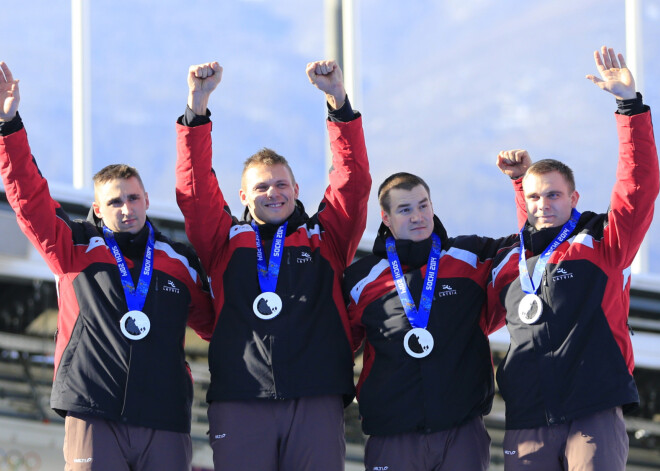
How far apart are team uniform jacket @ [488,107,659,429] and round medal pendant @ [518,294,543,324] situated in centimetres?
2

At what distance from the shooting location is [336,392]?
11.9ft

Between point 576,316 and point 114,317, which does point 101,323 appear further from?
point 576,316

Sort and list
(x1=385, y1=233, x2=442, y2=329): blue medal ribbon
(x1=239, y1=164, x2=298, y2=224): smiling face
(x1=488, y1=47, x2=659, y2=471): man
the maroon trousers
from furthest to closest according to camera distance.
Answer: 1. (x1=239, y1=164, x2=298, y2=224): smiling face
2. (x1=385, y1=233, x2=442, y2=329): blue medal ribbon
3. the maroon trousers
4. (x1=488, y1=47, x2=659, y2=471): man

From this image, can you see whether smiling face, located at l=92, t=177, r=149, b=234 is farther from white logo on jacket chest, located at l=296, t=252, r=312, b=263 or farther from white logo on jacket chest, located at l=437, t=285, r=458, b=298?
white logo on jacket chest, located at l=437, t=285, r=458, b=298

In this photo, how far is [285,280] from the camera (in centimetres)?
376

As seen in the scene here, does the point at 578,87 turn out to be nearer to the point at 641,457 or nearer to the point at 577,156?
the point at 577,156

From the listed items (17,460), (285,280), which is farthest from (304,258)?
(17,460)

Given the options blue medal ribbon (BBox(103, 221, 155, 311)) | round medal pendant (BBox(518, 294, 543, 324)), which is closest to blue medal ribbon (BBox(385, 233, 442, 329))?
round medal pendant (BBox(518, 294, 543, 324))

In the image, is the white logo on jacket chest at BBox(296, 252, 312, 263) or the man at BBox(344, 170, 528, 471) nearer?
the man at BBox(344, 170, 528, 471)

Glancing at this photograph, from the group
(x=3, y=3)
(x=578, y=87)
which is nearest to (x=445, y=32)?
(x=578, y=87)

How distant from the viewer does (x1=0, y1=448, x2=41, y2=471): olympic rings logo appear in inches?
305

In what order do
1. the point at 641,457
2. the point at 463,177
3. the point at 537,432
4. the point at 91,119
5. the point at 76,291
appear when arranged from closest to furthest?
the point at 537,432 < the point at 76,291 < the point at 91,119 < the point at 463,177 < the point at 641,457

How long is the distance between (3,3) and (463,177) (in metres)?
3.81

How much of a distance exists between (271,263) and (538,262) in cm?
108
